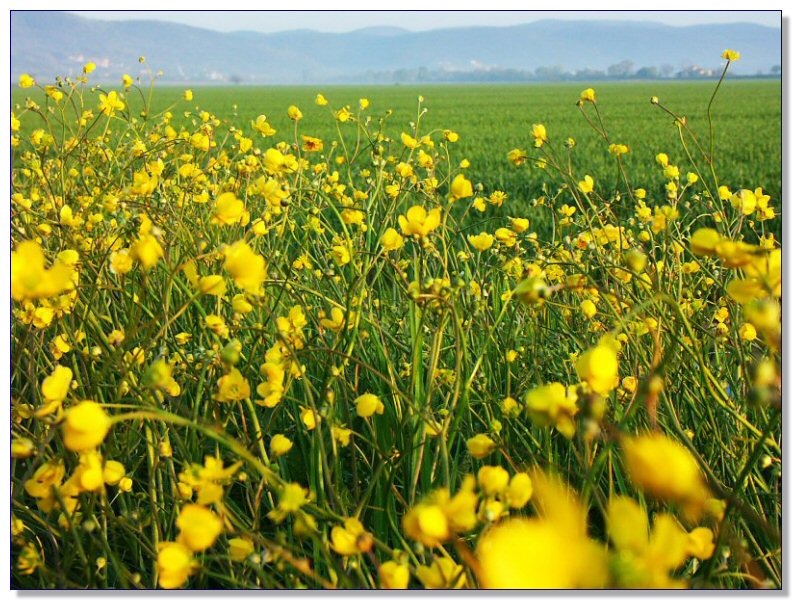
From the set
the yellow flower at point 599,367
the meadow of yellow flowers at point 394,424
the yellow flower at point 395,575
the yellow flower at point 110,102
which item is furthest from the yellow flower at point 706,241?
the yellow flower at point 110,102

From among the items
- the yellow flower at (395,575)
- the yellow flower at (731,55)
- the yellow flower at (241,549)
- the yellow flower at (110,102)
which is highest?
the yellow flower at (731,55)

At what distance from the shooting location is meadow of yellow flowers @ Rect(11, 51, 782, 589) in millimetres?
518

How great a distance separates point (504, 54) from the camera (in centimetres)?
10019

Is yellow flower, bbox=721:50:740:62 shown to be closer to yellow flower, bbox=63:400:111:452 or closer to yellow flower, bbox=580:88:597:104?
yellow flower, bbox=580:88:597:104

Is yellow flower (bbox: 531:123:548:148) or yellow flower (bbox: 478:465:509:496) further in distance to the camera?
yellow flower (bbox: 531:123:548:148)

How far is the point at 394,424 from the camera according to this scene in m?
1.17

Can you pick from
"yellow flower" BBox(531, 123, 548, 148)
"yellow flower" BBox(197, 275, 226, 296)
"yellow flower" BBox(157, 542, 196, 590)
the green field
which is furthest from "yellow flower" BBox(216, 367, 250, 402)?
the green field

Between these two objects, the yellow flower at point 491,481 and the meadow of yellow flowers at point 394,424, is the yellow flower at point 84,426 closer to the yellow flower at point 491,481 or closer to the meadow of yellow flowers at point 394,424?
the meadow of yellow flowers at point 394,424

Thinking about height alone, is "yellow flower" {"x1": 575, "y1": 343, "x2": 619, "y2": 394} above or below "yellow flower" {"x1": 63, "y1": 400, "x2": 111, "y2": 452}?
above

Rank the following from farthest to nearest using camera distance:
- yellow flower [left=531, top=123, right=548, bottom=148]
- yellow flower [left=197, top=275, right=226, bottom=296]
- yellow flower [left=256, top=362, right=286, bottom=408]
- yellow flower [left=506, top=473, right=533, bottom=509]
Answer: yellow flower [left=531, top=123, right=548, bottom=148]
yellow flower [left=256, top=362, right=286, bottom=408]
yellow flower [left=197, top=275, right=226, bottom=296]
yellow flower [left=506, top=473, right=533, bottom=509]

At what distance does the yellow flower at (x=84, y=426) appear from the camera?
49 centimetres

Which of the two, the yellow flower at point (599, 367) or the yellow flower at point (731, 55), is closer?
the yellow flower at point (599, 367)

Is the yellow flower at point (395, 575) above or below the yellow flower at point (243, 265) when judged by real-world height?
below
